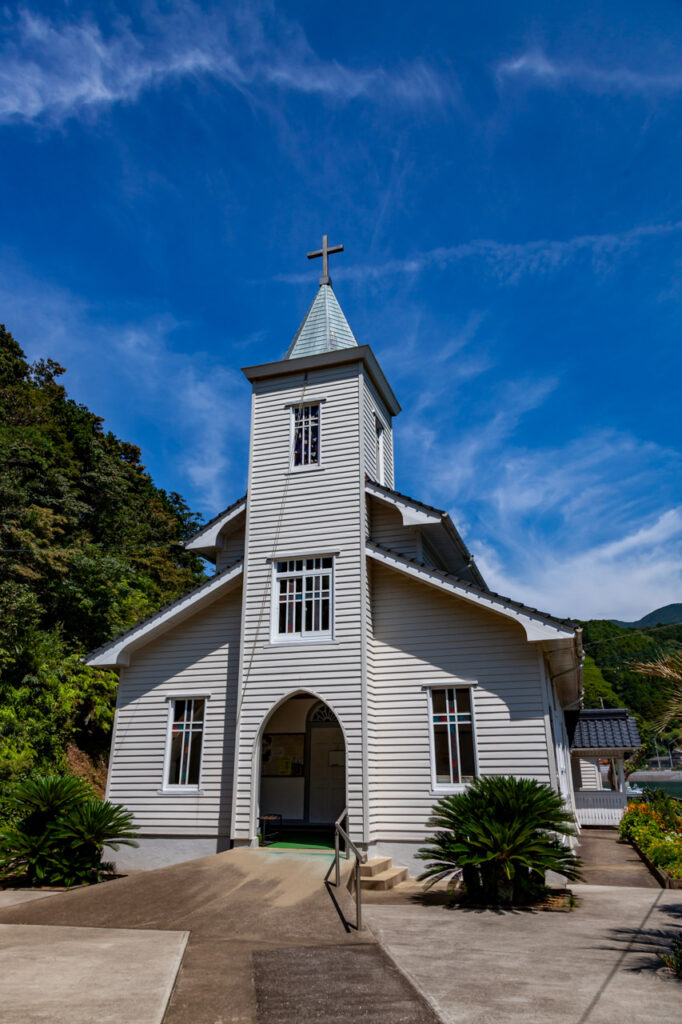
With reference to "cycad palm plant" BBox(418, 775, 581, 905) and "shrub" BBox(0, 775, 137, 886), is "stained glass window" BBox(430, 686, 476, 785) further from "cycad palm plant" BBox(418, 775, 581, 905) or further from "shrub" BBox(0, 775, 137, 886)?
"shrub" BBox(0, 775, 137, 886)

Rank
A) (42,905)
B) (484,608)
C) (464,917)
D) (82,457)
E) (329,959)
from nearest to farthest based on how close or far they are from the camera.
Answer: (329,959) < (464,917) < (42,905) < (484,608) < (82,457)

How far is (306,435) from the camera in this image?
53.0 feet

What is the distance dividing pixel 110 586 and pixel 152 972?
23.0 meters

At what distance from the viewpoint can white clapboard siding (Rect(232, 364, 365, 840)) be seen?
13680 mm

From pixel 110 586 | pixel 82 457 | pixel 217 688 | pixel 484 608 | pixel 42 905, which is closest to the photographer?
pixel 42 905

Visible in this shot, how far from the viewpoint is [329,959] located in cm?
696

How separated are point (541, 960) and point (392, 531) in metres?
9.58

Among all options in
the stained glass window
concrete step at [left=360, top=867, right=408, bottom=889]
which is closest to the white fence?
the stained glass window

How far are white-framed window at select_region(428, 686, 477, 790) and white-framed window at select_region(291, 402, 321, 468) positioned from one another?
5.84m

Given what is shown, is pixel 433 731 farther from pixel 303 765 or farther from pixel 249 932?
pixel 249 932

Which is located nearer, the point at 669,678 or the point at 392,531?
the point at 669,678

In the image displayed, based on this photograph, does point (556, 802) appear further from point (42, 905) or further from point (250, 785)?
point (42, 905)

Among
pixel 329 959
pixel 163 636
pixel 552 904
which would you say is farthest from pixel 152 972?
pixel 163 636

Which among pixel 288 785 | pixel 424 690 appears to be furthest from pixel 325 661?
pixel 288 785
